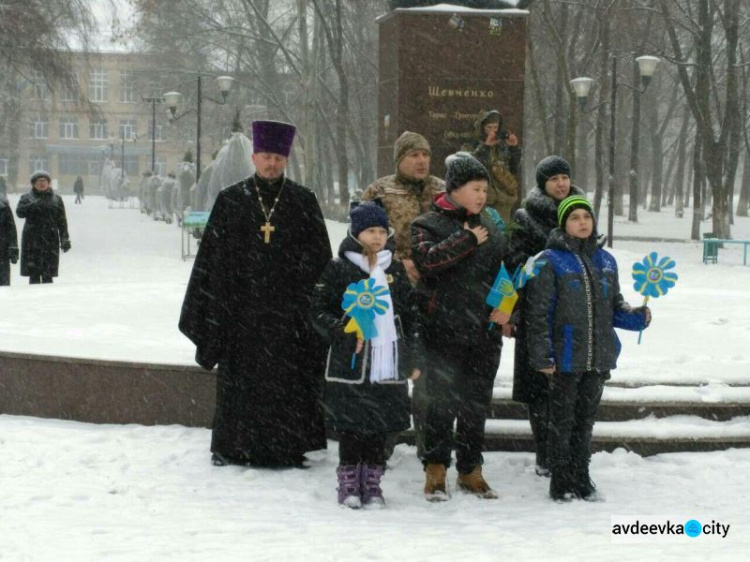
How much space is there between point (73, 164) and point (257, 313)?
90390 mm

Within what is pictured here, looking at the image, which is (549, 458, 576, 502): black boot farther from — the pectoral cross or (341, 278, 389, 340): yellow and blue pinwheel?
the pectoral cross

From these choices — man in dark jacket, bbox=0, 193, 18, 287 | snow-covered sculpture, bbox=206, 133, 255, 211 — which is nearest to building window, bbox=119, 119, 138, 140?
snow-covered sculpture, bbox=206, 133, 255, 211

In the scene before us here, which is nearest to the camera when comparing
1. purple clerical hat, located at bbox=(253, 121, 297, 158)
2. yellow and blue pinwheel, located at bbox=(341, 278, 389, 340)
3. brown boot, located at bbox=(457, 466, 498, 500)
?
yellow and blue pinwheel, located at bbox=(341, 278, 389, 340)

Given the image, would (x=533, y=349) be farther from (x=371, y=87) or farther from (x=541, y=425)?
(x=371, y=87)

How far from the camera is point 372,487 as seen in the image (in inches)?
230

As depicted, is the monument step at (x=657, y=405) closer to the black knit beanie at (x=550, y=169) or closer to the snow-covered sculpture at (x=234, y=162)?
the black knit beanie at (x=550, y=169)

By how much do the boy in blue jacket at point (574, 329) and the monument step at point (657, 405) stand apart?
1.03 m

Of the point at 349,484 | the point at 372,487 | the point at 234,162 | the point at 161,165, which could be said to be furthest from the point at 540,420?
the point at 161,165

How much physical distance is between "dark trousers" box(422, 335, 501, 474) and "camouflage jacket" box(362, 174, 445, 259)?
97cm

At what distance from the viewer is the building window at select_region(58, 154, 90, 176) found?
93.1 m

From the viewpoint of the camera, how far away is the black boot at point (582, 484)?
5977 mm

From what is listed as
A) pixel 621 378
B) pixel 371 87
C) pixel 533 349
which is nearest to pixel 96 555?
pixel 533 349

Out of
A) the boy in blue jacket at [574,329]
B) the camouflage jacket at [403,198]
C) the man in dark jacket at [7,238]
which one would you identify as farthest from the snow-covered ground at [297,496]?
the man in dark jacket at [7,238]

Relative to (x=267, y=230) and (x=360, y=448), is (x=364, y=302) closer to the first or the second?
(x=360, y=448)
